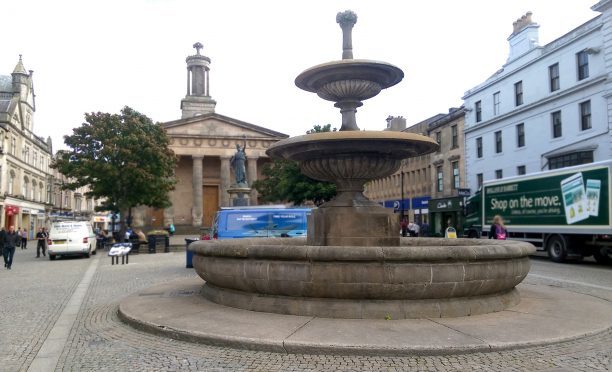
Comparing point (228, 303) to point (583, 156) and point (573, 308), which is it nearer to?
point (573, 308)

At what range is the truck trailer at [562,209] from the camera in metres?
16.4

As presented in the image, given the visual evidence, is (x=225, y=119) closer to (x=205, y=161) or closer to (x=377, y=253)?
(x=205, y=161)

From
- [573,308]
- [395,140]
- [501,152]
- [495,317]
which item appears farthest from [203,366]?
[501,152]

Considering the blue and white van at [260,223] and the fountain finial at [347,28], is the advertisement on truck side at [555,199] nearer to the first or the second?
the blue and white van at [260,223]

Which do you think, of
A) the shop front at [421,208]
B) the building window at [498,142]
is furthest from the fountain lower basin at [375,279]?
the shop front at [421,208]

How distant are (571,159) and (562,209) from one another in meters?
11.2

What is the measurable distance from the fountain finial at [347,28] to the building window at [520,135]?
26.5 m

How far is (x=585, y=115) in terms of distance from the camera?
27000 mm

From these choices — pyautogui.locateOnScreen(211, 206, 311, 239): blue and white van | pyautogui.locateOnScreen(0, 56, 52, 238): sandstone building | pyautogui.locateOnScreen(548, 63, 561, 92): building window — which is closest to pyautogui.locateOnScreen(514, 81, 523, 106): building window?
pyautogui.locateOnScreen(548, 63, 561, 92): building window

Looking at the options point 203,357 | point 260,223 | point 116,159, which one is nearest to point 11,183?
point 116,159

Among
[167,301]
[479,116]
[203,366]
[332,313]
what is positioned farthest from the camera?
[479,116]

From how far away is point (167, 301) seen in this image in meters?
7.76

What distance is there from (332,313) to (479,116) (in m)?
35.1

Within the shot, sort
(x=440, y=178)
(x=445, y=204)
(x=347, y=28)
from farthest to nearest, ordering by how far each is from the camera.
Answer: (x=440, y=178) < (x=445, y=204) < (x=347, y=28)
